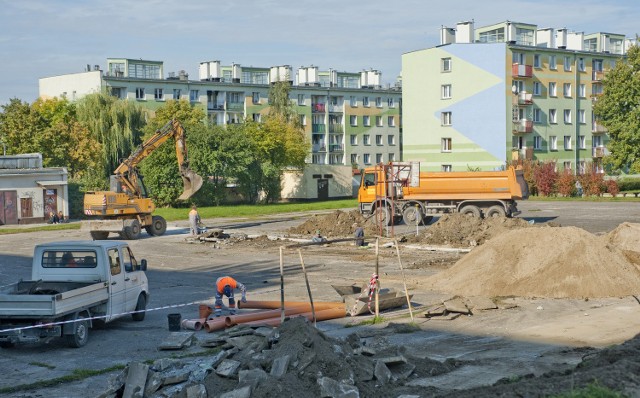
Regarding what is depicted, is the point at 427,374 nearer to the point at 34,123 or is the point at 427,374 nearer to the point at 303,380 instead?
the point at 303,380

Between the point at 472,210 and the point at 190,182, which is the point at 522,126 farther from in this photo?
the point at 190,182

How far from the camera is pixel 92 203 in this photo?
125ft

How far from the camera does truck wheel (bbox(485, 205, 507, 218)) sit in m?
40.4

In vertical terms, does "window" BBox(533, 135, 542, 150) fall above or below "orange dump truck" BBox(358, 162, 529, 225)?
above

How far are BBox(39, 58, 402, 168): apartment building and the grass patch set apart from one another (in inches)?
2568

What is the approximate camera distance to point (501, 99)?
7056 cm

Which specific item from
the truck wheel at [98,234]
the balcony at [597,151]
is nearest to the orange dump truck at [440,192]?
the truck wheel at [98,234]

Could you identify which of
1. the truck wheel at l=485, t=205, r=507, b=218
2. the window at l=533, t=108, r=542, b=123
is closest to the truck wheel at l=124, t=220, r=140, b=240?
the truck wheel at l=485, t=205, r=507, b=218

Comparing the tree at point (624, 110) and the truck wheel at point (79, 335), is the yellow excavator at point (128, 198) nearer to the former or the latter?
the truck wheel at point (79, 335)

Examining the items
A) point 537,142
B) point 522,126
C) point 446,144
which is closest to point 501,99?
point 522,126

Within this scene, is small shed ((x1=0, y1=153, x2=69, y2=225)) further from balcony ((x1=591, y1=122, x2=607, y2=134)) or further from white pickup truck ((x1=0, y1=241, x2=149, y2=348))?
balcony ((x1=591, y1=122, x2=607, y2=134))

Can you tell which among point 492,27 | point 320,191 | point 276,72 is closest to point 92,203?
point 320,191

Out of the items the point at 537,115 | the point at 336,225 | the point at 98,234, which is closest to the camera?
the point at 98,234

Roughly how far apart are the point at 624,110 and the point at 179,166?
143ft
